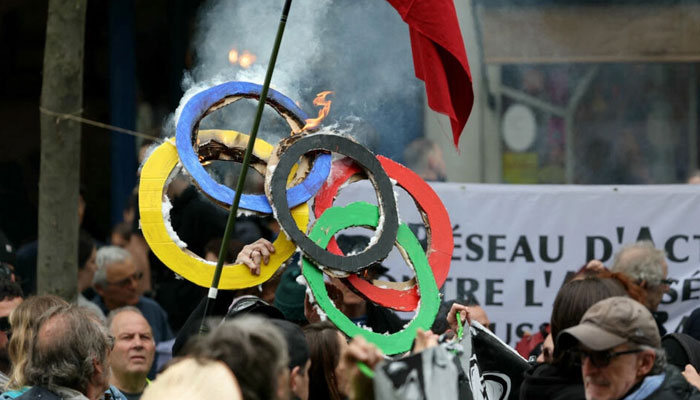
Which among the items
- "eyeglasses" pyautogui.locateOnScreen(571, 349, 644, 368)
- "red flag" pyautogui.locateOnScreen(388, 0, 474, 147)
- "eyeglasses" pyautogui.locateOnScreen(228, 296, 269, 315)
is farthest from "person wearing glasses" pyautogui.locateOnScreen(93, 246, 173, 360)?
"eyeglasses" pyautogui.locateOnScreen(571, 349, 644, 368)

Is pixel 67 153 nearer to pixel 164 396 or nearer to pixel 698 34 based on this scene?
pixel 164 396

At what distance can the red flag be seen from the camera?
4570mm

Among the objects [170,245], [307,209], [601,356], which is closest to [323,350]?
[307,209]

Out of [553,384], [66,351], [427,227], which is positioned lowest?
[553,384]

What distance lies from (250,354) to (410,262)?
1.74m

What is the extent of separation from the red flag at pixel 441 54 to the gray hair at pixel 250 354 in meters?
1.92

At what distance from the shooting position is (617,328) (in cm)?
357

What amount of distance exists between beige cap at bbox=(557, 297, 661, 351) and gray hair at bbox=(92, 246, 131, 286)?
377 cm

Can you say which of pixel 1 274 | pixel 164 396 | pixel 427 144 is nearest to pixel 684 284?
pixel 427 144

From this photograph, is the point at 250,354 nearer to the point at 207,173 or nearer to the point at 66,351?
the point at 66,351

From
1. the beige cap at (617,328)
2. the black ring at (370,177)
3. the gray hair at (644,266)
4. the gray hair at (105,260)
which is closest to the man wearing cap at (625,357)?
the beige cap at (617,328)

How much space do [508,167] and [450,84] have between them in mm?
4838

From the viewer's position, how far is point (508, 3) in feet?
30.0

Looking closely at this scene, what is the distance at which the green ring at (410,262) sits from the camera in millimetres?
4277
